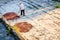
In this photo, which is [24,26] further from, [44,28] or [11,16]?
[11,16]

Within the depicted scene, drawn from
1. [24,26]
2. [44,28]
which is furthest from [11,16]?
[44,28]

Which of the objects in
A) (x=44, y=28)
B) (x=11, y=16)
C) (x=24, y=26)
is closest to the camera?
(x=44, y=28)

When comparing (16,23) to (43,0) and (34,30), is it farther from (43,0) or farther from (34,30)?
(43,0)

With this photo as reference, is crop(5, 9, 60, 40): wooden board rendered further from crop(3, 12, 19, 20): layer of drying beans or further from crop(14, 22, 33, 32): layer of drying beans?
crop(3, 12, 19, 20): layer of drying beans

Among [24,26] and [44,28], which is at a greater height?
[44,28]

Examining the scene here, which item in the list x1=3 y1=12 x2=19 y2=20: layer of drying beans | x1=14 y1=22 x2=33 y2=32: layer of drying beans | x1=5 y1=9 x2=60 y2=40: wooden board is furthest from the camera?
x1=3 y1=12 x2=19 y2=20: layer of drying beans

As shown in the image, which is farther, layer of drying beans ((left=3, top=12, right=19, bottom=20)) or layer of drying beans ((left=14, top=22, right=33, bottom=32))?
layer of drying beans ((left=3, top=12, right=19, bottom=20))

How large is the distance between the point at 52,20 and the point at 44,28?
6.54 ft

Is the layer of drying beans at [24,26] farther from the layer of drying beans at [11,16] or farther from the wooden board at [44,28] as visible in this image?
the layer of drying beans at [11,16]

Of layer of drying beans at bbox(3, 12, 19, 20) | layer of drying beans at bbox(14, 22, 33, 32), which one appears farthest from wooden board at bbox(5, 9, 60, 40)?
layer of drying beans at bbox(3, 12, 19, 20)

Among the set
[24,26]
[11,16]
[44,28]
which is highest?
[44,28]

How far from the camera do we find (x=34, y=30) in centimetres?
1516

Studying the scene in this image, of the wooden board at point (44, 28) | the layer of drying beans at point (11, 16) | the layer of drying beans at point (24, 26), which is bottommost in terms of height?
the layer of drying beans at point (11, 16)

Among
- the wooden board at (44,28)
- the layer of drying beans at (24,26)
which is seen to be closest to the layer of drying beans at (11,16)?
the wooden board at (44,28)
